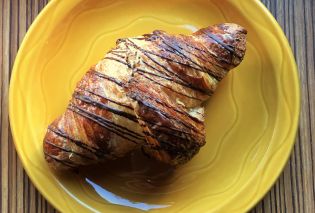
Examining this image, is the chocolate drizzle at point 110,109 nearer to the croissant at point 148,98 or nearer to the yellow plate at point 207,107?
the croissant at point 148,98

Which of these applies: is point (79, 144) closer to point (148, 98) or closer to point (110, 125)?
point (110, 125)

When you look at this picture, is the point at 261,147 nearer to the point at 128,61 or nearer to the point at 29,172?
the point at 128,61

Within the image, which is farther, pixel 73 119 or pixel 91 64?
pixel 91 64

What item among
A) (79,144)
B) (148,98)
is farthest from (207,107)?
(79,144)

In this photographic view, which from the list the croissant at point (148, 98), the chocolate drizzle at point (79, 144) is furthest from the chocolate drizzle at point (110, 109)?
the chocolate drizzle at point (79, 144)

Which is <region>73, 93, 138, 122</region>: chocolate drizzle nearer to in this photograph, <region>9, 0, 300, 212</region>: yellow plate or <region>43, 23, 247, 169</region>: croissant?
<region>43, 23, 247, 169</region>: croissant

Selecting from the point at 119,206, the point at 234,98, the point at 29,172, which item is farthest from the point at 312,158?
the point at 29,172
